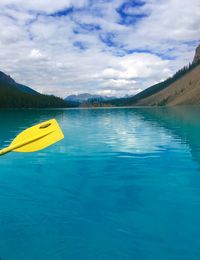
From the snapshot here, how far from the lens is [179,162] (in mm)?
21531

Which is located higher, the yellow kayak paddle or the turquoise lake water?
the yellow kayak paddle

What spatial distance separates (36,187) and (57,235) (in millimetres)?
6007

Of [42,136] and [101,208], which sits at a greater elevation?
[42,136]

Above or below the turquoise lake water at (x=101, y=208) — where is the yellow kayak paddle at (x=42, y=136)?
above

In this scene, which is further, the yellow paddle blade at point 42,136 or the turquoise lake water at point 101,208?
the turquoise lake water at point 101,208

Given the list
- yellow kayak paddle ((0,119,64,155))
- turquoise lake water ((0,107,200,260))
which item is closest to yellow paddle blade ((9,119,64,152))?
yellow kayak paddle ((0,119,64,155))

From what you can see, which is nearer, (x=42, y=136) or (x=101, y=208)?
(x=42, y=136)

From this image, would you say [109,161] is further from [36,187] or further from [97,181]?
[36,187]

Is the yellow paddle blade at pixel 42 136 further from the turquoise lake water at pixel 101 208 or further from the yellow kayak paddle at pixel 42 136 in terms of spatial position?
the turquoise lake water at pixel 101 208

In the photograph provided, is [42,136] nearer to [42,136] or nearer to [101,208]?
[42,136]

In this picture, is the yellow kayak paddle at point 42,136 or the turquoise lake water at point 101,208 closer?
the yellow kayak paddle at point 42,136

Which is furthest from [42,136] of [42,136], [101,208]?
[101,208]

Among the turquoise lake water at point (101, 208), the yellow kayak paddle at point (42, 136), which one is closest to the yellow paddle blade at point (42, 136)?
the yellow kayak paddle at point (42, 136)

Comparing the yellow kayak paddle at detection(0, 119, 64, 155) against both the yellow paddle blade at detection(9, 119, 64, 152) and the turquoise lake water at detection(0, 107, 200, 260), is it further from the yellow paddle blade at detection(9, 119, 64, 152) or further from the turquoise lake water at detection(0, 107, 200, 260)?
the turquoise lake water at detection(0, 107, 200, 260)
